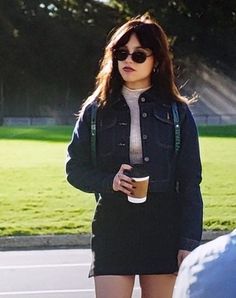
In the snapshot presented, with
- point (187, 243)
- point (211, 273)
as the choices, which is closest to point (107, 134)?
point (187, 243)

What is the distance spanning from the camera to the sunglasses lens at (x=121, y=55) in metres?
3.38

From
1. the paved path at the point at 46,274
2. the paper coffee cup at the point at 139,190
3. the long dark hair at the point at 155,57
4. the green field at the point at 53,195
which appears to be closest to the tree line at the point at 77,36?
the green field at the point at 53,195

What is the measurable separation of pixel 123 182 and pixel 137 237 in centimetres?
31

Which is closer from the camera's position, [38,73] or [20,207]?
[20,207]

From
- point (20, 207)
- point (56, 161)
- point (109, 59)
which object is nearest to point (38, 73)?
point (56, 161)

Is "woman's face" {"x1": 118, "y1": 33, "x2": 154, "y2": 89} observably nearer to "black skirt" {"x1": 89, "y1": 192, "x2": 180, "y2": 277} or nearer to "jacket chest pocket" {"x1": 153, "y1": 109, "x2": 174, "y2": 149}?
"jacket chest pocket" {"x1": 153, "y1": 109, "x2": 174, "y2": 149}

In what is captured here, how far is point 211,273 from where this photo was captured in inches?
37.0

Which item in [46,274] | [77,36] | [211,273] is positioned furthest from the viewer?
[77,36]

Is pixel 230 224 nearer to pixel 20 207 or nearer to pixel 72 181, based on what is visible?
pixel 20 207

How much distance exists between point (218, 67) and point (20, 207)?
42694 millimetres

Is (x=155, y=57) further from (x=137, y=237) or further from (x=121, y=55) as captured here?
(x=137, y=237)

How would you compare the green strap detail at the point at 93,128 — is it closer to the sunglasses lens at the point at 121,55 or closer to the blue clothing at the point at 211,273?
the sunglasses lens at the point at 121,55

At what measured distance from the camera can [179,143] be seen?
11.2ft

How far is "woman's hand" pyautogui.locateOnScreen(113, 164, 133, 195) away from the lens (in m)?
3.25
